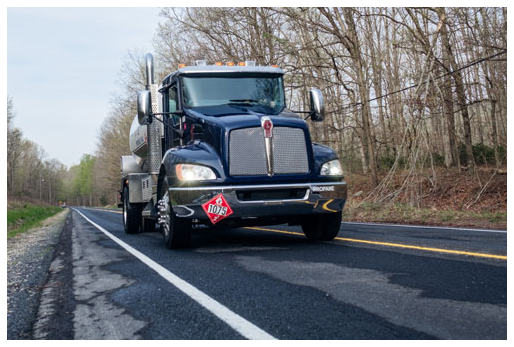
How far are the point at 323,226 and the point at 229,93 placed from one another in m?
2.62

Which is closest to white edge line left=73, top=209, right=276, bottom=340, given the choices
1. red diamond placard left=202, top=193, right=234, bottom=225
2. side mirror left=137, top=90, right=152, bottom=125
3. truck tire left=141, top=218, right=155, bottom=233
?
red diamond placard left=202, top=193, right=234, bottom=225

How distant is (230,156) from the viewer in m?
6.79

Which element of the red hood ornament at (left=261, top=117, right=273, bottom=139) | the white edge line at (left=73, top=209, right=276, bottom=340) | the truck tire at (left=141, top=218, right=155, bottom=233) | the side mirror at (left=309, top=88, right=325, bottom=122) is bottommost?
the white edge line at (left=73, top=209, right=276, bottom=340)

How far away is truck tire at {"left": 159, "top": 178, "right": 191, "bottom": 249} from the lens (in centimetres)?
730

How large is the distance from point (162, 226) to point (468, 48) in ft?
40.4

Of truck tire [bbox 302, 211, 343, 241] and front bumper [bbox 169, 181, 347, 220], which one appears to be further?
truck tire [bbox 302, 211, 343, 241]

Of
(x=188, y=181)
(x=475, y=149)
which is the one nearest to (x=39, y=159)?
(x=475, y=149)

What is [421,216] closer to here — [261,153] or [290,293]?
[261,153]

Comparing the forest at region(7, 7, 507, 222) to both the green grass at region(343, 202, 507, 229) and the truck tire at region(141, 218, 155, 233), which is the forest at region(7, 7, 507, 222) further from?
the truck tire at region(141, 218, 155, 233)

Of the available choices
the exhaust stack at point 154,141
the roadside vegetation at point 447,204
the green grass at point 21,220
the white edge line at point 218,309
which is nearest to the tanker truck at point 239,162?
the exhaust stack at point 154,141

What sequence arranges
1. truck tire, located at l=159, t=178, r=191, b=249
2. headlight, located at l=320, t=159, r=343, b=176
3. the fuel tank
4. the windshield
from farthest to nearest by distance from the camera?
the fuel tank → the windshield → truck tire, located at l=159, t=178, r=191, b=249 → headlight, located at l=320, t=159, r=343, b=176

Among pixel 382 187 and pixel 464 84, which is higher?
pixel 464 84

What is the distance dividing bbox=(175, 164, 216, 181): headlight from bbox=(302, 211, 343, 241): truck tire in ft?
6.03

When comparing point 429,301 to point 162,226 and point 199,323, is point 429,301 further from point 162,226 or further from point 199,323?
point 162,226
